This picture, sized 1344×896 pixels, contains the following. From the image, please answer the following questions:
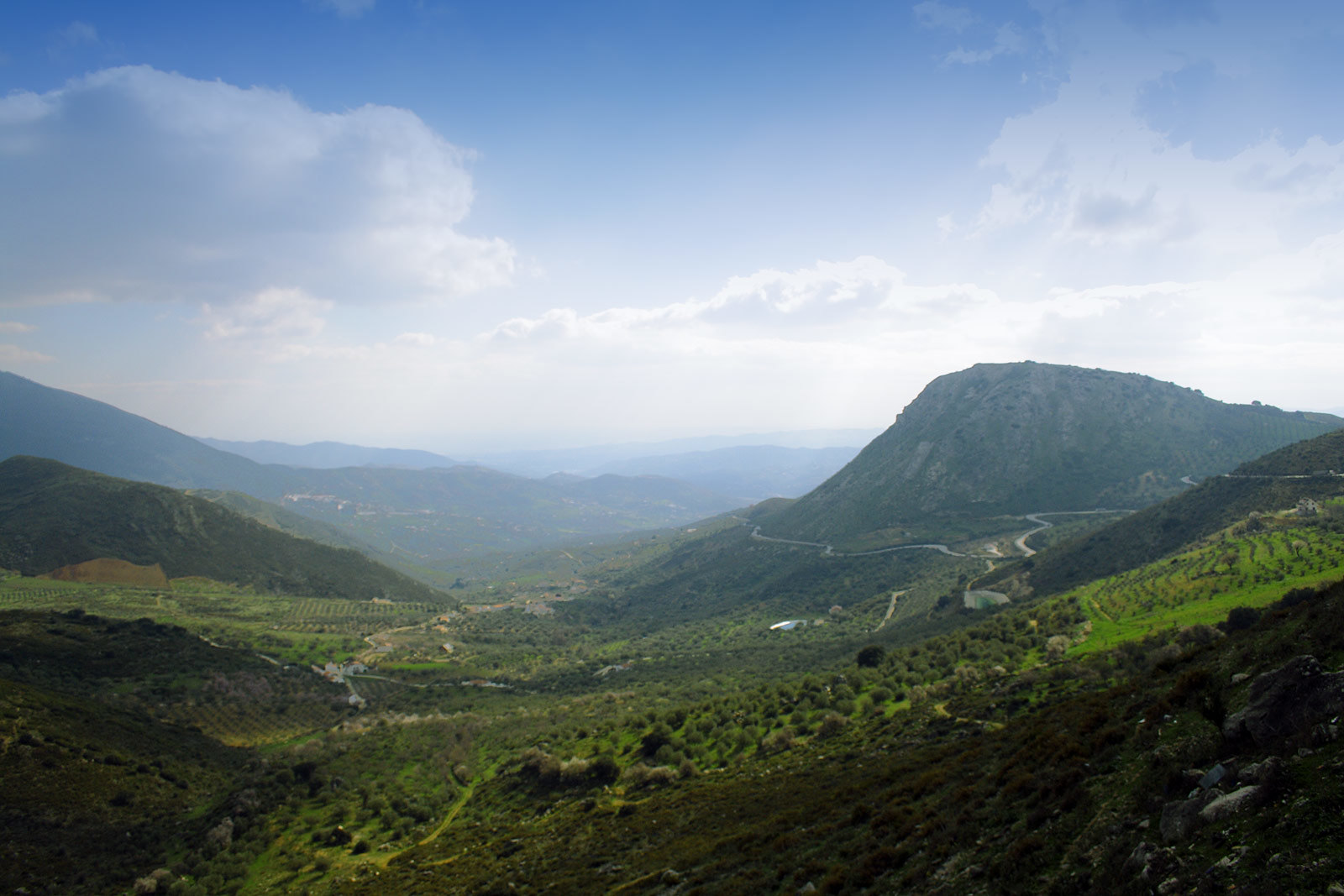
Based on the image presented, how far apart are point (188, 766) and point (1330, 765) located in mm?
61860

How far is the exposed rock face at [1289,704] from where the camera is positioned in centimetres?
889

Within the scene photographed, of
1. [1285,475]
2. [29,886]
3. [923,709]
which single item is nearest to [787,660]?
[923,709]

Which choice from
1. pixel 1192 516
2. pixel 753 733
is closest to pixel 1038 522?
pixel 1192 516

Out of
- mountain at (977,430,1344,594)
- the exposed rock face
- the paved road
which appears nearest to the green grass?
mountain at (977,430,1344,594)

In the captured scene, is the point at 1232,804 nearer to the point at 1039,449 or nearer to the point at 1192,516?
the point at 1192,516

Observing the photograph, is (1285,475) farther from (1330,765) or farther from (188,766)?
(188,766)

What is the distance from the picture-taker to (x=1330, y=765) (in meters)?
7.70

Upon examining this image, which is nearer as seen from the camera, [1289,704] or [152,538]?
[1289,704]

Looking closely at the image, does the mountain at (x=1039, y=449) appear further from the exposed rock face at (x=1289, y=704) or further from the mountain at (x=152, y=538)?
the exposed rock face at (x=1289, y=704)

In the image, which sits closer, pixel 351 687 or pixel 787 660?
pixel 787 660

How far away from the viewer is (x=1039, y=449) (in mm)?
144375

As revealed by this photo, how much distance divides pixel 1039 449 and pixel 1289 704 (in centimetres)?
16084

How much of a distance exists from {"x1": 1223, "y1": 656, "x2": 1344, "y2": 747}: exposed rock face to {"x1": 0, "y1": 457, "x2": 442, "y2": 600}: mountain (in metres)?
150

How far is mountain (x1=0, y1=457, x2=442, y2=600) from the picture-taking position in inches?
4363
